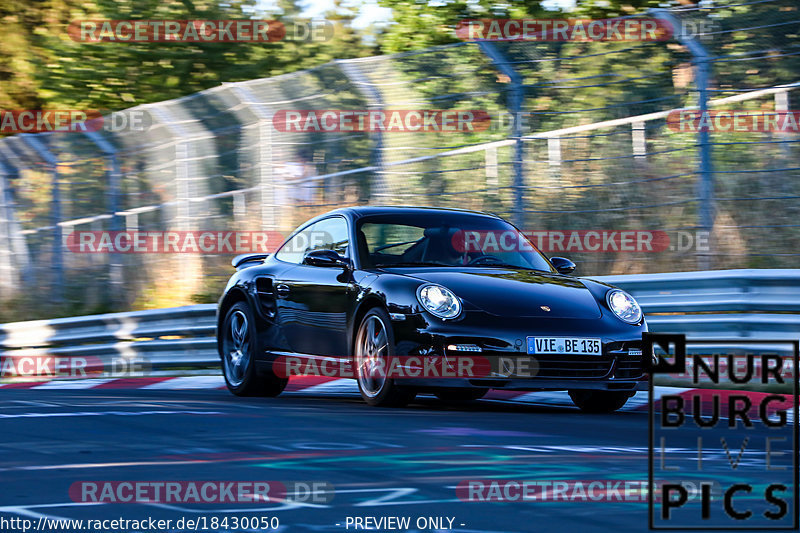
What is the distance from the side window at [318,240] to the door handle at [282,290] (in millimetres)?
193

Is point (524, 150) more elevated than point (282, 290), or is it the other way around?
point (524, 150)

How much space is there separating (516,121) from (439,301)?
4027mm

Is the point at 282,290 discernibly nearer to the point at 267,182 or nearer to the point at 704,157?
the point at 704,157

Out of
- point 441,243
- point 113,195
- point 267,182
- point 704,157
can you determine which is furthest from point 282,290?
point 113,195

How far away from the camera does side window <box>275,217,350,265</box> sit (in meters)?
9.51

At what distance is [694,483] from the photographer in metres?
5.35

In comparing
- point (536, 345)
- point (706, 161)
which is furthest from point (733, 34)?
point (536, 345)

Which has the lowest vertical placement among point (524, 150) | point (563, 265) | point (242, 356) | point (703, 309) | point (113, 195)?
point (242, 356)

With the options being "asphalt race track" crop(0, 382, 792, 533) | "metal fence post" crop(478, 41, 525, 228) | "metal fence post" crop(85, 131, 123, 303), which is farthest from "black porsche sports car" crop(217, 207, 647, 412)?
"metal fence post" crop(85, 131, 123, 303)

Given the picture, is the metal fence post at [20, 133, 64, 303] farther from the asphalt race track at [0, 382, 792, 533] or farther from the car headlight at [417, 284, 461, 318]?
the car headlight at [417, 284, 461, 318]

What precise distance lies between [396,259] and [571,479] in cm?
394

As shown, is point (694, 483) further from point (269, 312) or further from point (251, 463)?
point (269, 312)

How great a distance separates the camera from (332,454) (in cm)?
614

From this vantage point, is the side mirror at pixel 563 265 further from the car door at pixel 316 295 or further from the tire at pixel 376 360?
the tire at pixel 376 360
